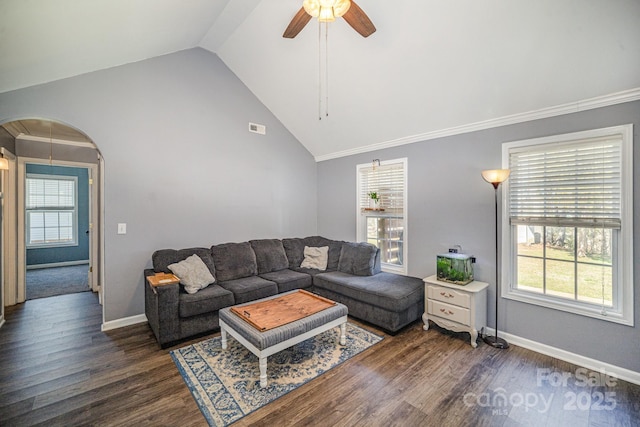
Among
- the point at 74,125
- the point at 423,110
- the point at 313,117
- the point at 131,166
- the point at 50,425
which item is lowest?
the point at 50,425

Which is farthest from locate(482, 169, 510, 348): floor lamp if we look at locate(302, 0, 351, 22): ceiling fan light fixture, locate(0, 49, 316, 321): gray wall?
locate(0, 49, 316, 321): gray wall

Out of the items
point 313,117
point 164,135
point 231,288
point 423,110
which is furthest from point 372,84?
point 231,288

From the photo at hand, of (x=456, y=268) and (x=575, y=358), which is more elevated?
(x=456, y=268)

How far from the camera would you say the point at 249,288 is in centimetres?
337

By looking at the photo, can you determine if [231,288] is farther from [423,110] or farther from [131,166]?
[423,110]

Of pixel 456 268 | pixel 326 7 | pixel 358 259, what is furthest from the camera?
pixel 358 259

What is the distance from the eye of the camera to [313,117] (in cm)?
436

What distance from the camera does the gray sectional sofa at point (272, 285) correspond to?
9.42 feet

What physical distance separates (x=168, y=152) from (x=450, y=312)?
13.3 ft

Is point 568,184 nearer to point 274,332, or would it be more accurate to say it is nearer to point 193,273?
point 274,332

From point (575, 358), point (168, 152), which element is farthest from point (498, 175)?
point (168, 152)

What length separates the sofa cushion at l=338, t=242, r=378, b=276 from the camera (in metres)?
3.83

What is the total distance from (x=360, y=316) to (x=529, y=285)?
6.21 feet

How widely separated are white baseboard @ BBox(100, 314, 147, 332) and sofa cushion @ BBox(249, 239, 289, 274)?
1587mm
